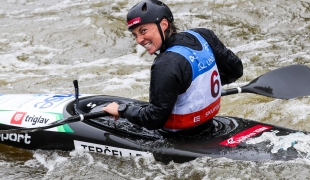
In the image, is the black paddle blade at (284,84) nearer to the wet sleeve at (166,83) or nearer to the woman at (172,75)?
the woman at (172,75)

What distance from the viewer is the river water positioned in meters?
4.04

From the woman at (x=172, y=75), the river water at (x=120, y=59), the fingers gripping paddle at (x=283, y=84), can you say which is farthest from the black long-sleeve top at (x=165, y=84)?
the fingers gripping paddle at (x=283, y=84)

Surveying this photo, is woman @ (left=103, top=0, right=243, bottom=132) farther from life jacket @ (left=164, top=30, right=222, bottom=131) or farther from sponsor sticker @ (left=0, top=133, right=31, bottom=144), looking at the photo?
sponsor sticker @ (left=0, top=133, right=31, bottom=144)

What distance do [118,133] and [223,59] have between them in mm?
1020

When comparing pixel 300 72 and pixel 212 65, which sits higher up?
pixel 212 65

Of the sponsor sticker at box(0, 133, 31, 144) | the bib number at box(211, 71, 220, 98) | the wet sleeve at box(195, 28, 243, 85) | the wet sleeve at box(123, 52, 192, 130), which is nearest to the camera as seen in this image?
the wet sleeve at box(123, 52, 192, 130)

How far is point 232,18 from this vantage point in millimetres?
8938

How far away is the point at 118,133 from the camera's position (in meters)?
4.17

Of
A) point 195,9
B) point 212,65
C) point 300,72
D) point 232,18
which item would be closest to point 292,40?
point 232,18

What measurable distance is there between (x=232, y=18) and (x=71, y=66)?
3045 millimetres

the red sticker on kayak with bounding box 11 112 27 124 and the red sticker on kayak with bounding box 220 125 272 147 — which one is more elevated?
the red sticker on kayak with bounding box 11 112 27 124

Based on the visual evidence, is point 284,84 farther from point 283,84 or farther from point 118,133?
point 118,133

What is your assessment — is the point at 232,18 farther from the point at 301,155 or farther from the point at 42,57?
the point at 301,155

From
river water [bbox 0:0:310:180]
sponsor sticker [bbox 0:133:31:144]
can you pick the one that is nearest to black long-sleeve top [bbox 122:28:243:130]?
river water [bbox 0:0:310:180]
